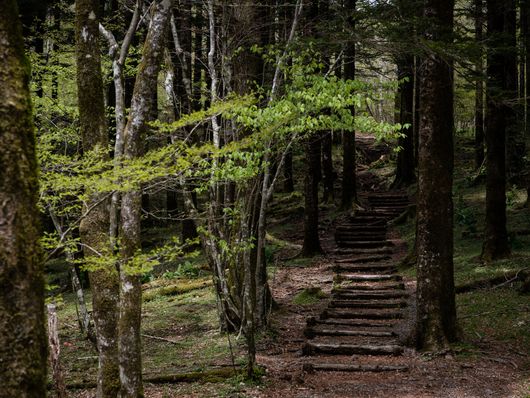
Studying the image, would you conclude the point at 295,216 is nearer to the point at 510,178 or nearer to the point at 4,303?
the point at 510,178

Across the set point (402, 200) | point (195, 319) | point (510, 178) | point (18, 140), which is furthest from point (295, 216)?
point (18, 140)

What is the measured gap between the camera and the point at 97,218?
7.58m

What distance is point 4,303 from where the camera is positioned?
8.68ft

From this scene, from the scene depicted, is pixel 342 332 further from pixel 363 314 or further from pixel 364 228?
pixel 364 228

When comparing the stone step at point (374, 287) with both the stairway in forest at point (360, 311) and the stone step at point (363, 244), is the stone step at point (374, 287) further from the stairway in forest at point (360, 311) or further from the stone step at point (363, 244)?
the stone step at point (363, 244)

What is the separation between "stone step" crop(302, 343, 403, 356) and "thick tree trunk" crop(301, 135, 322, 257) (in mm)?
7999

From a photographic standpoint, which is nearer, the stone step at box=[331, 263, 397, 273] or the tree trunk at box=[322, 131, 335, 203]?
the stone step at box=[331, 263, 397, 273]

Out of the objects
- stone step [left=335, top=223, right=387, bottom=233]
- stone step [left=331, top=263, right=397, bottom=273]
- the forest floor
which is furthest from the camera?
stone step [left=335, top=223, right=387, bottom=233]

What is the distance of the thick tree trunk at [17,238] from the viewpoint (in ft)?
8.71

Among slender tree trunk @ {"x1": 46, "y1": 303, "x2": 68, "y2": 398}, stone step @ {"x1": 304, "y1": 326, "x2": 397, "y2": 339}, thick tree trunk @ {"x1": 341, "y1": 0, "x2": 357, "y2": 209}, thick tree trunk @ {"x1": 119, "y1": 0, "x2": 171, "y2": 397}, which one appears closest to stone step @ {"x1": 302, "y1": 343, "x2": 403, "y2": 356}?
stone step @ {"x1": 304, "y1": 326, "x2": 397, "y2": 339}

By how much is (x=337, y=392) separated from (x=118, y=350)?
3314mm

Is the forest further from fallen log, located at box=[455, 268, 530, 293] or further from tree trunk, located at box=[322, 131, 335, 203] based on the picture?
tree trunk, located at box=[322, 131, 335, 203]

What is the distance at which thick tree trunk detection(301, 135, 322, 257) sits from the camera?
56.6 ft

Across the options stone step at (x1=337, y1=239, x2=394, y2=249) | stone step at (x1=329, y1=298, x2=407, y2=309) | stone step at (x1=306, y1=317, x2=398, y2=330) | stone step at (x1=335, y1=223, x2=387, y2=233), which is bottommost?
stone step at (x1=306, y1=317, x2=398, y2=330)
